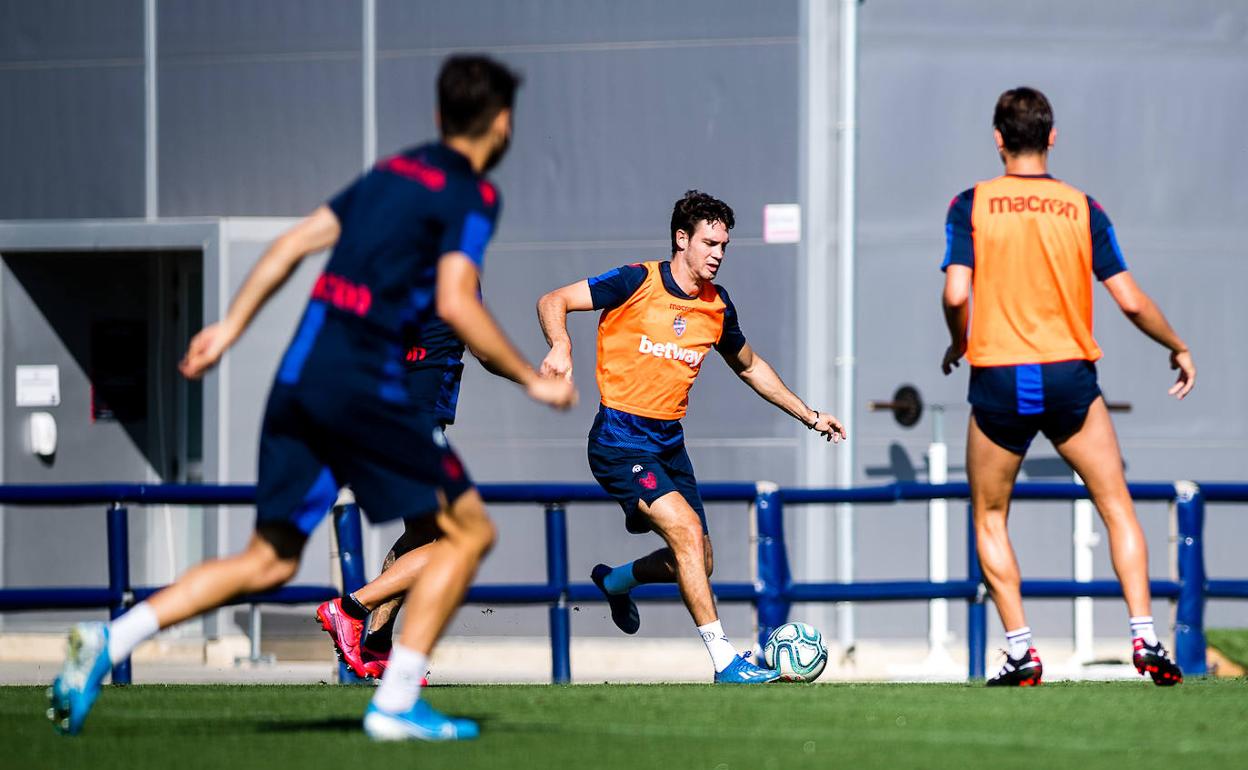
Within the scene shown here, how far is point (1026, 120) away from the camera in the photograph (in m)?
7.05

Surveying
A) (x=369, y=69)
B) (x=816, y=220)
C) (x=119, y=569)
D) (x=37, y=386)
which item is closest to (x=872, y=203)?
(x=816, y=220)

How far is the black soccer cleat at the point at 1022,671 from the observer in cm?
741

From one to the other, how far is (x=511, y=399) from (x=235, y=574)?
26.2 ft

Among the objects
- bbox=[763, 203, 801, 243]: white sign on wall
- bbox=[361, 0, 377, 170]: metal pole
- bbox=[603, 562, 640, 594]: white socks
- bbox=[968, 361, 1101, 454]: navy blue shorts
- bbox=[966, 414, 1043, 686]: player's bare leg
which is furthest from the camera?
bbox=[361, 0, 377, 170]: metal pole

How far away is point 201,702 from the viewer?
7.01 metres

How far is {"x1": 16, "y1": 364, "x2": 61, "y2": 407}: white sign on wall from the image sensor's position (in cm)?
1457

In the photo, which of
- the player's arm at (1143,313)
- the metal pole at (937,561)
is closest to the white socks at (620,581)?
the player's arm at (1143,313)

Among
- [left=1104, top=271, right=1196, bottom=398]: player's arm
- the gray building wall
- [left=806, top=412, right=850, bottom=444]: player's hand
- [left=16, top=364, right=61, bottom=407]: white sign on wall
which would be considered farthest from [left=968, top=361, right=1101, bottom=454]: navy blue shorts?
[left=16, top=364, right=61, bottom=407]: white sign on wall

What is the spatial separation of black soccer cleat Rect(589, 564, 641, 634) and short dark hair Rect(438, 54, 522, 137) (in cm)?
390

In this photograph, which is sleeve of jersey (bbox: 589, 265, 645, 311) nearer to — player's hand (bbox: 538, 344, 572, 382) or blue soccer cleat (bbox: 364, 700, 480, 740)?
player's hand (bbox: 538, 344, 572, 382)

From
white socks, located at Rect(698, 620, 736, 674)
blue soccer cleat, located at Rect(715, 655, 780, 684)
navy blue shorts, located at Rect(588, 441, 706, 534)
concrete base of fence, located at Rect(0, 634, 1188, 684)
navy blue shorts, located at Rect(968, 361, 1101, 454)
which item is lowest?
concrete base of fence, located at Rect(0, 634, 1188, 684)

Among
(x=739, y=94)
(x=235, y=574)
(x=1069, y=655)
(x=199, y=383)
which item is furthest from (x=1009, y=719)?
(x=199, y=383)

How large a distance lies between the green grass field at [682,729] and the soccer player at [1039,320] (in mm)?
699

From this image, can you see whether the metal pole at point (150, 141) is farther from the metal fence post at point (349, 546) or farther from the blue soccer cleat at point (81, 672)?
the blue soccer cleat at point (81, 672)
